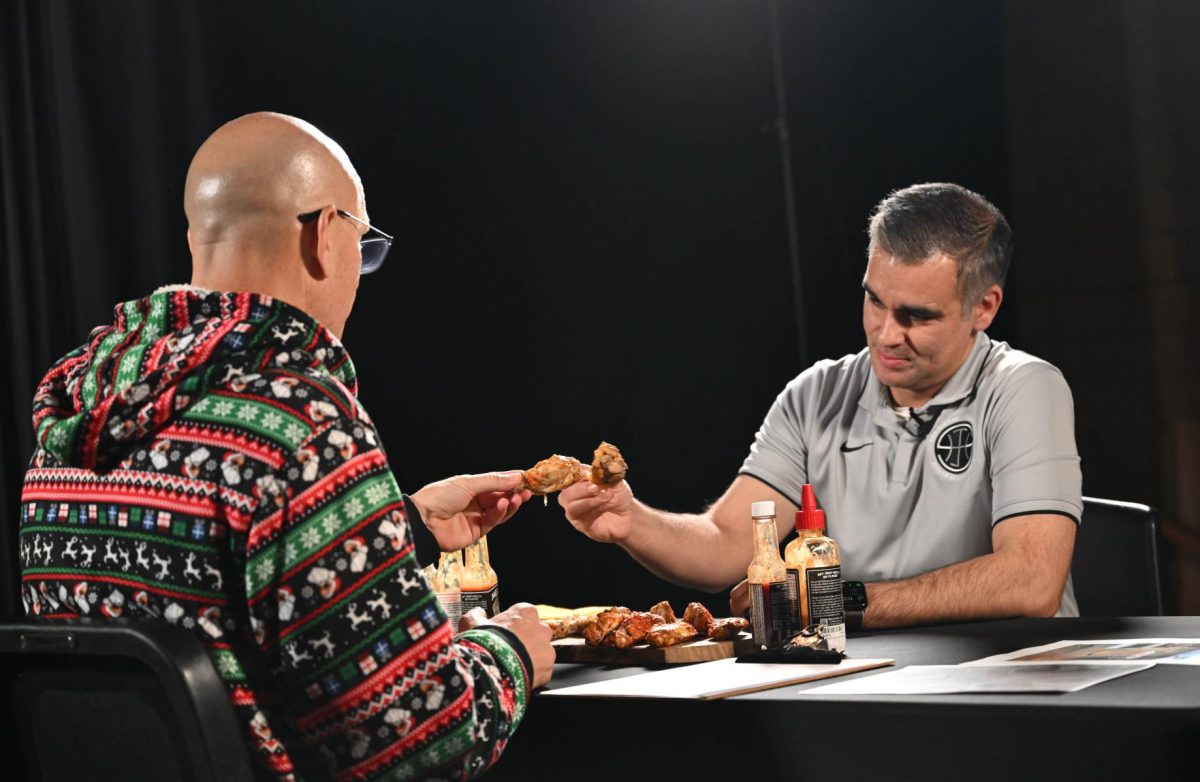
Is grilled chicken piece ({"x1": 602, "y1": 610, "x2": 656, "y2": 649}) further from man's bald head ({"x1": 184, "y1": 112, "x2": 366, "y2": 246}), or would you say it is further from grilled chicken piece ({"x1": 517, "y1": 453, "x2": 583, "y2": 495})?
man's bald head ({"x1": 184, "y1": 112, "x2": 366, "y2": 246})

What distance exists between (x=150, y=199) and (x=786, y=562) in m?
1.95

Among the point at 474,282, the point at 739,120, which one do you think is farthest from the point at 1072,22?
the point at 474,282

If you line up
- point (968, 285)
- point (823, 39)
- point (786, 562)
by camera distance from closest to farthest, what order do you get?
point (786, 562) → point (968, 285) → point (823, 39)

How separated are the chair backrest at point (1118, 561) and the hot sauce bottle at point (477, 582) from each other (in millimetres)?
1141

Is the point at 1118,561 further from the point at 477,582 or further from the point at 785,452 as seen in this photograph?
the point at 477,582

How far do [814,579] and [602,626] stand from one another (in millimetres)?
347

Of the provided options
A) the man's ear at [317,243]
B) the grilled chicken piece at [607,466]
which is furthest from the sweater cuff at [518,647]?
the grilled chicken piece at [607,466]

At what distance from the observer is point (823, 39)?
418cm

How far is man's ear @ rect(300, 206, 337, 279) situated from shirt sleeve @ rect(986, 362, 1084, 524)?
144 centimetres

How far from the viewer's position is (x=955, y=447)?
2.51 meters

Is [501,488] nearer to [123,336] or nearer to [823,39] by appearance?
[123,336]

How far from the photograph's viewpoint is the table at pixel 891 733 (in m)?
1.21

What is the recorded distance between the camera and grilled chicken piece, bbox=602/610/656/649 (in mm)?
1871

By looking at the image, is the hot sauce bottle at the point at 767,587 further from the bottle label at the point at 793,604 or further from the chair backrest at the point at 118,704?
the chair backrest at the point at 118,704
